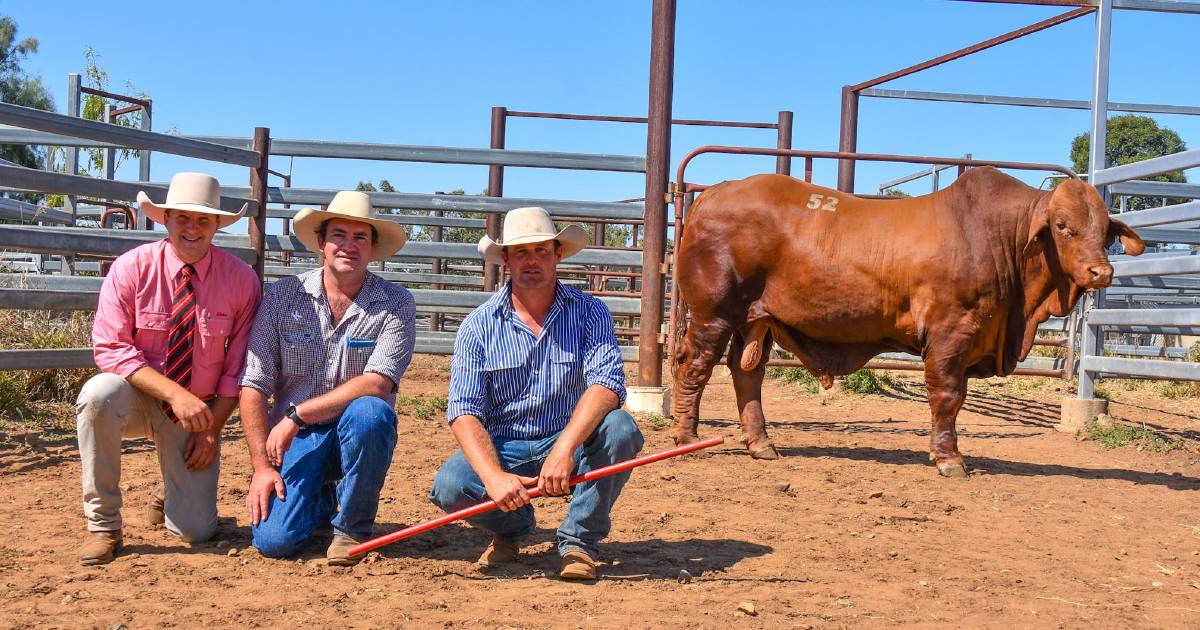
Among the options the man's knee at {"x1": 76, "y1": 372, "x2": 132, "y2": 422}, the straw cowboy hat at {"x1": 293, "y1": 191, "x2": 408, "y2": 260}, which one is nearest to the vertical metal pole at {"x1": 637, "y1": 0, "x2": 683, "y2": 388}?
the straw cowboy hat at {"x1": 293, "y1": 191, "x2": 408, "y2": 260}

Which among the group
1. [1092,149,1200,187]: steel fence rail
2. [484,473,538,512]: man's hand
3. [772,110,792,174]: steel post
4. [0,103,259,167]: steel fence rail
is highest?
[772,110,792,174]: steel post

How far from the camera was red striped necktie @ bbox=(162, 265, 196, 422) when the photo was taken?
13.3 ft

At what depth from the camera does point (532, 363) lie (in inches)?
152

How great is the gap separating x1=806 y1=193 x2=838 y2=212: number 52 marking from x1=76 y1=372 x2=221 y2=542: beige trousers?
3.86 metres

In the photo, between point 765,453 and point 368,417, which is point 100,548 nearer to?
point 368,417

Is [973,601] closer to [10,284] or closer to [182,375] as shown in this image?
[182,375]

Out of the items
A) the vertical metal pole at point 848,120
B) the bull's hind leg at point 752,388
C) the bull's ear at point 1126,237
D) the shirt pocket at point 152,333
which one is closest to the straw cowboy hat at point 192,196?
the shirt pocket at point 152,333

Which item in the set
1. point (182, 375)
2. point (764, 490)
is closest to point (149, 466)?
point (182, 375)

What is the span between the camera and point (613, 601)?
3.45 m

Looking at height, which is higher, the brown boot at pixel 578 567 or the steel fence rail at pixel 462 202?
the steel fence rail at pixel 462 202

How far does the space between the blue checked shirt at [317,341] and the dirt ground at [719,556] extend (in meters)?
0.64

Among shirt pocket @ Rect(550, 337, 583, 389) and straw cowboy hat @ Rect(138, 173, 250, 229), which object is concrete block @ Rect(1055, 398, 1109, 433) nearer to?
shirt pocket @ Rect(550, 337, 583, 389)

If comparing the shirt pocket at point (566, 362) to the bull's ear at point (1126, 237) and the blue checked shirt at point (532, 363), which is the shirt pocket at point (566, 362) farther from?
the bull's ear at point (1126, 237)

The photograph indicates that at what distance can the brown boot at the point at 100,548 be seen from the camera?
12.2ft
